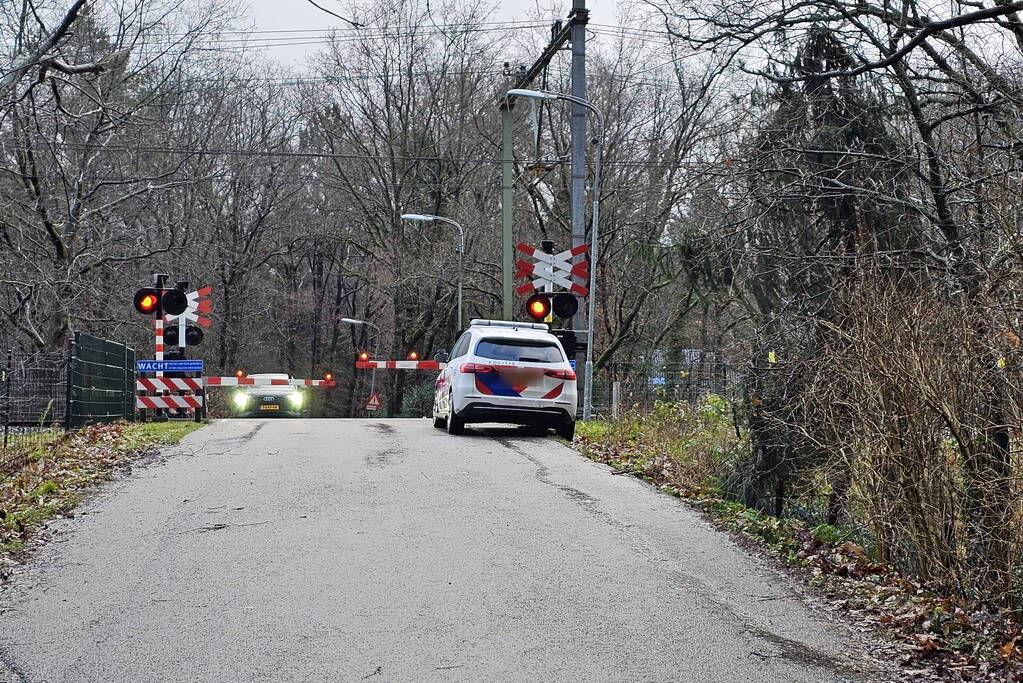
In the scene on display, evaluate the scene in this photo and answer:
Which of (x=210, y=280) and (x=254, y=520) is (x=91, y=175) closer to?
(x=210, y=280)

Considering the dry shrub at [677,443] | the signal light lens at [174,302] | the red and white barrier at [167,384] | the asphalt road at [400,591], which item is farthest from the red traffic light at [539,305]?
the asphalt road at [400,591]


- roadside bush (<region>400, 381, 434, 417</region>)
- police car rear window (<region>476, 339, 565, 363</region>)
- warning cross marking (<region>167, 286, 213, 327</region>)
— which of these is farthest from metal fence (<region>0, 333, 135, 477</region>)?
roadside bush (<region>400, 381, 434, 417</region>)

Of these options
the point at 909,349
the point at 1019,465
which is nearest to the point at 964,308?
the point at 909,349

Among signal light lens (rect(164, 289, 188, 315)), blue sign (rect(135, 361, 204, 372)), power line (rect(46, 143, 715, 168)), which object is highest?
power line (rect(46, 143, 715, 168))

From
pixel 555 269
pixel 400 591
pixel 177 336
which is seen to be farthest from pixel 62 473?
pixel 177 336

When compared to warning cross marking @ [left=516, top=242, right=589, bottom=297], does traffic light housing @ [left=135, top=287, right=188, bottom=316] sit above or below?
below

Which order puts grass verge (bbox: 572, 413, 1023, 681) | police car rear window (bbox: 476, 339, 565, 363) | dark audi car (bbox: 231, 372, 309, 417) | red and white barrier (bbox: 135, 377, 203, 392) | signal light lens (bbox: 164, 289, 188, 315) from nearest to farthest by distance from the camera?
grass verge (bbox: 572, 413, 1023, 681), police car rear window (bbox: 476, 339, 565, 363), signal light lens (bbox: 164, 289, 188, 315), red and white barrier (bbox: 135, 377, 203, 392), dark audi car (bbox: 231, 372, 309, 417)

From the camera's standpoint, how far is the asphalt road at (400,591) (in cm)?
609

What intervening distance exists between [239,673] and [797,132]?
25.8ft

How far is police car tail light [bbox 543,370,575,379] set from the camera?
1912 centimetres

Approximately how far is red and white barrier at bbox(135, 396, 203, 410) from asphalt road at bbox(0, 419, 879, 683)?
10.5 meters

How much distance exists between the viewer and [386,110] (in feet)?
148

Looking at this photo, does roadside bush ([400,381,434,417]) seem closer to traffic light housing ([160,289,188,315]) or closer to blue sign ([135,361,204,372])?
blue sign ([135,361,204,372])

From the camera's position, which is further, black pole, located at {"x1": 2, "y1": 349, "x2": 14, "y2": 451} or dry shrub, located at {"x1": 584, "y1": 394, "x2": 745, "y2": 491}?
black pole, located at {"x1": 2, "y1": 349, "x2": 14, "y2": 451}
